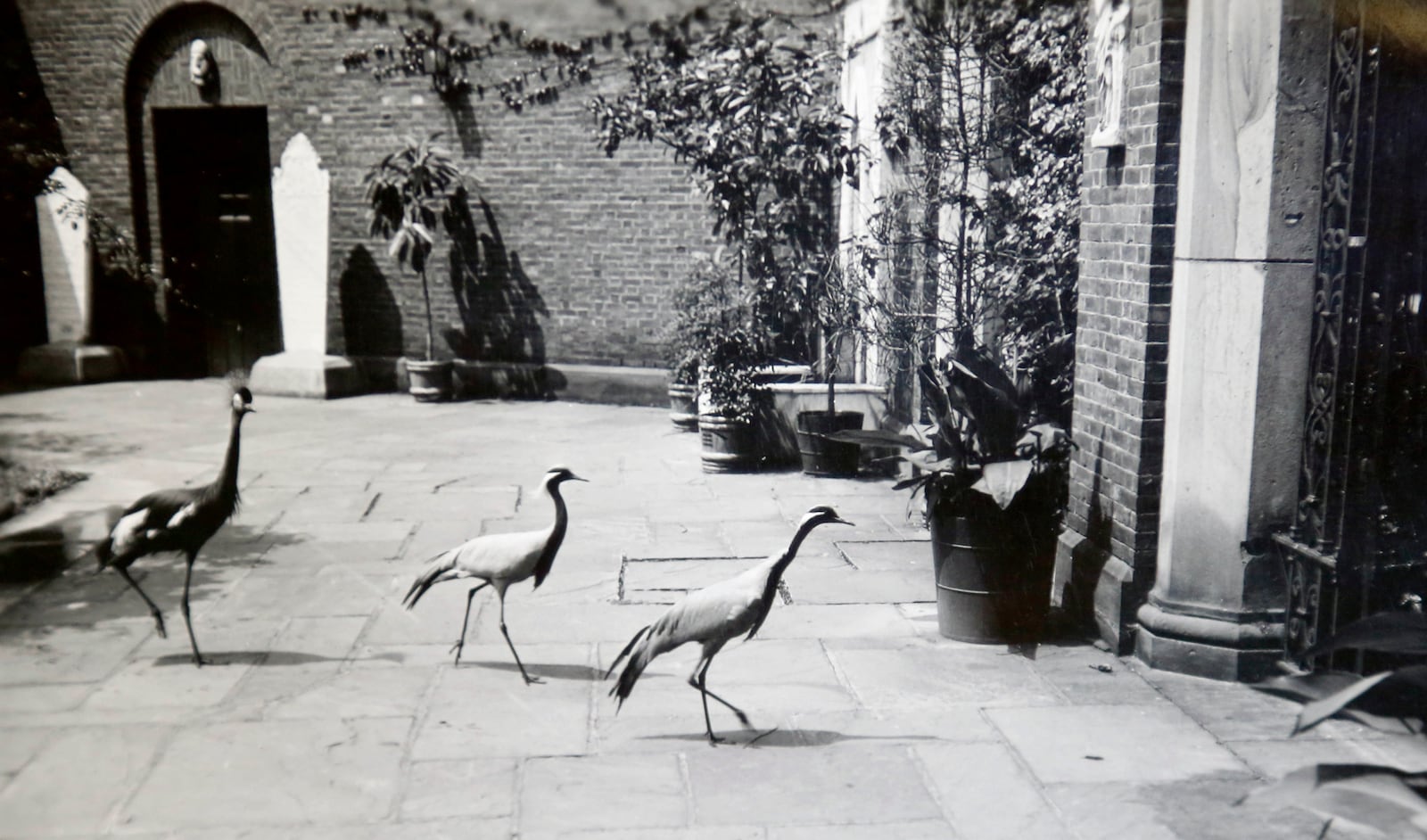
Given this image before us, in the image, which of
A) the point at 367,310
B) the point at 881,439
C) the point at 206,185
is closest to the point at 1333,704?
the point at 881,439

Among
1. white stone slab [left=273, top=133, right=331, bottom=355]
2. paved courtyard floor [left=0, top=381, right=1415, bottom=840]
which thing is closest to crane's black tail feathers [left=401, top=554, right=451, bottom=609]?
paved courtyard floor [left=0, top=381, right=1415, bottom=840]

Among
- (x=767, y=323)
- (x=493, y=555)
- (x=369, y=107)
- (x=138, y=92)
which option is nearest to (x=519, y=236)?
(x=369, y=107)

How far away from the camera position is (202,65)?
12938 mm

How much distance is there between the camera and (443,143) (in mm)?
12375

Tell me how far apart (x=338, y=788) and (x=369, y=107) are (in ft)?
32.7

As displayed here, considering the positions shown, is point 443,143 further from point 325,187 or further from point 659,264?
point 659,264

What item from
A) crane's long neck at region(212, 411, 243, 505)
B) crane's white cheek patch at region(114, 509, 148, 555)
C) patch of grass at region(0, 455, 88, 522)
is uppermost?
crane's long neck at region(212, 411, 243, 505)

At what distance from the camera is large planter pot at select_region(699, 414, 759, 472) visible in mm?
9016

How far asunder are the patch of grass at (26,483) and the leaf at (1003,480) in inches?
235

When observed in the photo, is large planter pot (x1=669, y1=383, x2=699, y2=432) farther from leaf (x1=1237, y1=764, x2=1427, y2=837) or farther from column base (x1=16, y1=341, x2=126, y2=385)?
leaf (x1=1237, y1=764, x2=1427, y2=837)

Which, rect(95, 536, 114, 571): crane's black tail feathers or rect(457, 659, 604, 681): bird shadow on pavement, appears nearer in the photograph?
rect(457, 659, 604, 681): bird shadow on pavement

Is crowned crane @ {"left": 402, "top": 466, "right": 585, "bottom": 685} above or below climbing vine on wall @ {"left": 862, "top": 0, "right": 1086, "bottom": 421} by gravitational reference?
below

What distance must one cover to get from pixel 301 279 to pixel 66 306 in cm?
280

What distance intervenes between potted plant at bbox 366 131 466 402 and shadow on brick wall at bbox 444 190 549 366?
33cm
